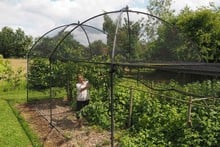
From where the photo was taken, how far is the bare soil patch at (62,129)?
7.81m

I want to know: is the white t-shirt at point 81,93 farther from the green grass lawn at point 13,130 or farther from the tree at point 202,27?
the tree at point 202,27

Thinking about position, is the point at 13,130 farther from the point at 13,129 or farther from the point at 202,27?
the point at 202,27

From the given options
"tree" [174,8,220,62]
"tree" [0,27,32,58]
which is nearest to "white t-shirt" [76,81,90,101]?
"tree" [174,8,220,62]

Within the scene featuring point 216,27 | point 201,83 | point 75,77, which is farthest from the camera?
point 216,27

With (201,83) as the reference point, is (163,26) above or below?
above

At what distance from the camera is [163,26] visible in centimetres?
912

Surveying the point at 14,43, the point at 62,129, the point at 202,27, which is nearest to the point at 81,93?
the point at 62,129

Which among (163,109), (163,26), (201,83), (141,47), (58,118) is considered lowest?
(58,118)

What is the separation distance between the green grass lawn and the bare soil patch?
0.73 feet

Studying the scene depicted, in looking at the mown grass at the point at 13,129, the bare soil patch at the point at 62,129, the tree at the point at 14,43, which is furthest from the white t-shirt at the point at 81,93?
the tree at the point at 14,43

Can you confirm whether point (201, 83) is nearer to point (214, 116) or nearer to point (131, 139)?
point (214, 116)

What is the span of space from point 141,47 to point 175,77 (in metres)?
2.70

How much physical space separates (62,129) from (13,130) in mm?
1532

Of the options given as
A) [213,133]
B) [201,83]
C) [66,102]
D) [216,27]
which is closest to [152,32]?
[201,83]
